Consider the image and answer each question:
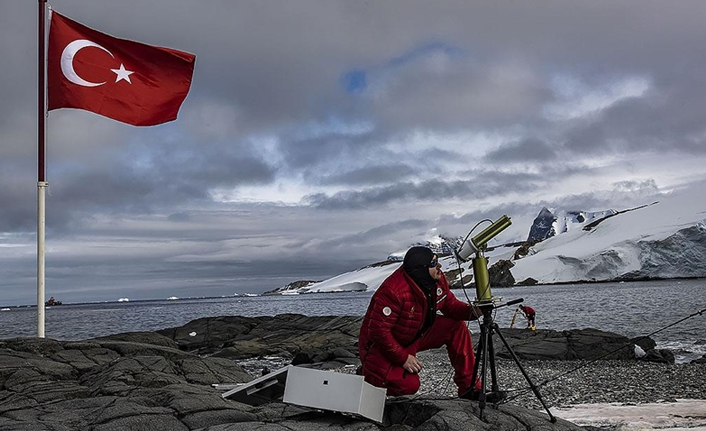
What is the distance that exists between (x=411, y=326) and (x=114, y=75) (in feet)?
29.0

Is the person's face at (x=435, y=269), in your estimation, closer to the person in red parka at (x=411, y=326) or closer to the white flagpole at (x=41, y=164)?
the person in red parka at (x=411, y=326)

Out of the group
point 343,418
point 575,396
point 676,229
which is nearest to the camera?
point 343,418

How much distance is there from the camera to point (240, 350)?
88.7ft

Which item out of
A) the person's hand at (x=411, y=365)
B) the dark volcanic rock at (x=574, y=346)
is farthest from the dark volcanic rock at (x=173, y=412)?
the dark volcanic rock at (x=574, y=346)

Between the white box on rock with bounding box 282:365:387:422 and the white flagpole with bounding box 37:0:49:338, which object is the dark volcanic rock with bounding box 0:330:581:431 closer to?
the white box on rock with bounding box 282:365:387:422

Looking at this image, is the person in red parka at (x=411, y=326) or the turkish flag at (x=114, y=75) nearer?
the person in red parka at (x=411, y=326)

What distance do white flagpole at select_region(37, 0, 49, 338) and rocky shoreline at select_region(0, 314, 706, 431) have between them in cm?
114

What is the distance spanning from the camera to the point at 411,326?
6641 millimetres

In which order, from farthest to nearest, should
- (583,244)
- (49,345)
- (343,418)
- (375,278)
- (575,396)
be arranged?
1. (375,278)
2. (583,244)
3. (49,345)
4. (575,396)
5. (343,418)

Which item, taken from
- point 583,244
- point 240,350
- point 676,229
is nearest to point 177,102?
point 240,350

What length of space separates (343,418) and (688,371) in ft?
39.6

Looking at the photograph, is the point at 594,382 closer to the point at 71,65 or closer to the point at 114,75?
the point at 114,75

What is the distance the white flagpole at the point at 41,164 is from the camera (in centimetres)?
1228

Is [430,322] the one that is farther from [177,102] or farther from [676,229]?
[676,229]
